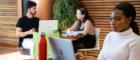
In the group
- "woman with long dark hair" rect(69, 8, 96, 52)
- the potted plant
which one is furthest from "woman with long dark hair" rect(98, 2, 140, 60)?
the potted plant

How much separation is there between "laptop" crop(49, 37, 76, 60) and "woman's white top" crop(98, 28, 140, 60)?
0.30m

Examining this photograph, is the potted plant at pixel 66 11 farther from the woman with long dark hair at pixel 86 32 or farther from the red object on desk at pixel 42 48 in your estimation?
the red object on desk at pixel 42 48

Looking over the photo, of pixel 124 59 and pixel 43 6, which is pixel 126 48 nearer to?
pixel 124 59

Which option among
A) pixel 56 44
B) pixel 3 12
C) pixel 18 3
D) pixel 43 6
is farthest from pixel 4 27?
pixel 56 44

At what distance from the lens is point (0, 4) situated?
24.0 ft

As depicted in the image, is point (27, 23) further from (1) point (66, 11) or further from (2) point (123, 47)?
(2) point (123, 47)

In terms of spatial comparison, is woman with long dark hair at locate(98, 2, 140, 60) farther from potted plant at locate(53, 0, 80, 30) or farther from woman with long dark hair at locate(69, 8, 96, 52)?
potted plant at locate(53, 0, 80, 30)

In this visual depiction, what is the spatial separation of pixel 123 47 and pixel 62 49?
41 centimetres

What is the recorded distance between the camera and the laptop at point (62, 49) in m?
1.61

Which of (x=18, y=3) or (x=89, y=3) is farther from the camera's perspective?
(x=18, y=3)

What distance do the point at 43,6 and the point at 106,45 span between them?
4.38m

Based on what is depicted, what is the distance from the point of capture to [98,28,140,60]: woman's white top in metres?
1.63

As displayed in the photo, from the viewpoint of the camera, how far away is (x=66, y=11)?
5.78 metres

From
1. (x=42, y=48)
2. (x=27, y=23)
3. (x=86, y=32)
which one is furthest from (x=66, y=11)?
(x=42, y=48)
